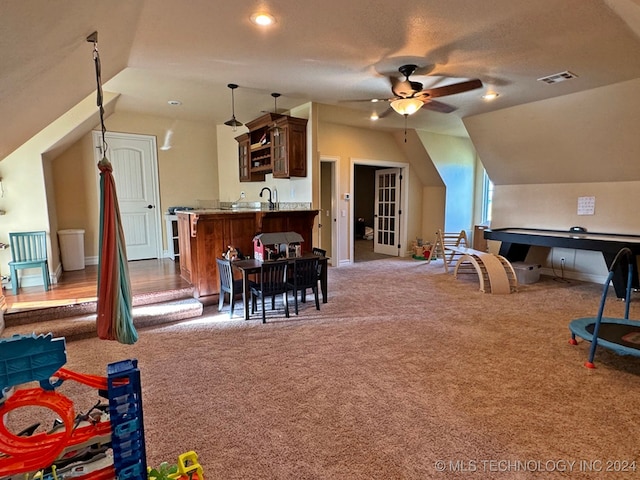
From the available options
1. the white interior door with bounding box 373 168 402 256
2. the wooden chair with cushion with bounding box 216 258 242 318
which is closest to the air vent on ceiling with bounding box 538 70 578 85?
the white interior door with bounding box 373 168 402 256

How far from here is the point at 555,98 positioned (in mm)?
4781

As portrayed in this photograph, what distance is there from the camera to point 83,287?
4.31 metres

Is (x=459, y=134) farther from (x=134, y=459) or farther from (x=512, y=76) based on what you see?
(x=134, y=459)

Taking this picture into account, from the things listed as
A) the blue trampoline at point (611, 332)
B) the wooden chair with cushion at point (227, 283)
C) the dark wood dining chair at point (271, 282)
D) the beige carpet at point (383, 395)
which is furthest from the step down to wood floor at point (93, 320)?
the blue trampoline at point (611, 332)

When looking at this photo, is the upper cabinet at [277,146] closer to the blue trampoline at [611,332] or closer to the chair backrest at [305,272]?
the chair backrest at [305,272]

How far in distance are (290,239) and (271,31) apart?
2.22 meters

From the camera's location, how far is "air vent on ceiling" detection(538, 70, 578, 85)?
154 inches

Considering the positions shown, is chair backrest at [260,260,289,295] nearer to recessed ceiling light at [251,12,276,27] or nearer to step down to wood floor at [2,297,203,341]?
step down to wood floor at [2,297,203,341]

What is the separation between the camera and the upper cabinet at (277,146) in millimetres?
5340

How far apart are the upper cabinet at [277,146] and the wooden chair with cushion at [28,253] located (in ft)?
10.6

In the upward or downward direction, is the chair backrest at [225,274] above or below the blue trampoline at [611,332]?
above

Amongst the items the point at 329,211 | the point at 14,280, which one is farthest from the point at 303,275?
the point at 14,280

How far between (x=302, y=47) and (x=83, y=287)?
3810mm

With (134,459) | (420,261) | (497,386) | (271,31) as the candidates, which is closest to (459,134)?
(420,261)
